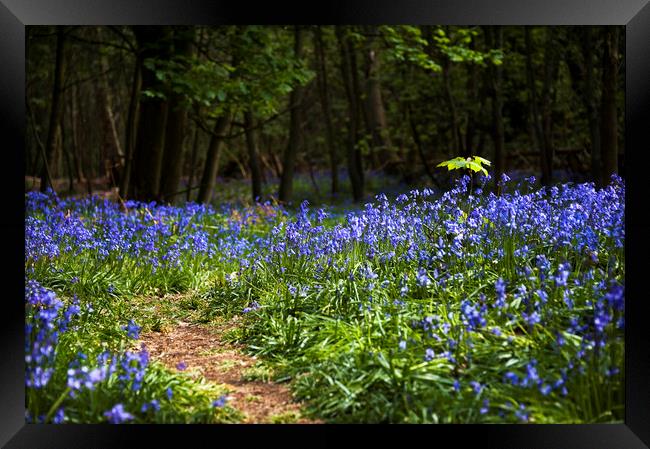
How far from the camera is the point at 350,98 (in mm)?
14648

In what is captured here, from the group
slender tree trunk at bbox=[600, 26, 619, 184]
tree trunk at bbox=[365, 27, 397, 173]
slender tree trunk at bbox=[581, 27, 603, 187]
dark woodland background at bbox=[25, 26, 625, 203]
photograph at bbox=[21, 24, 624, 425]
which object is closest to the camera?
photograph at bbox=[21, 24, 624, 425]

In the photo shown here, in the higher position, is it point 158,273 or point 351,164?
point 351,164

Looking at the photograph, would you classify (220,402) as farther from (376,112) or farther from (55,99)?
(376,112)

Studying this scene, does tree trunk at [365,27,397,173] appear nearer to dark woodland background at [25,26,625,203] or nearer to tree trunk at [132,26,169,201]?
dark woodland background at [25,26,625,203]

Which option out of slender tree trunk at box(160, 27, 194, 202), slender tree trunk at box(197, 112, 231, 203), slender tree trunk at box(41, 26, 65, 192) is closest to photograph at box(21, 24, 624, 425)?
slender tree trunk at box(41, 26, 65, 192)

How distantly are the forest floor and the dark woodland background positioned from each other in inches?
62.3

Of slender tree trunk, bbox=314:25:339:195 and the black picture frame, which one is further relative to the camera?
slender tree trunk, bbox=314:25:339:195

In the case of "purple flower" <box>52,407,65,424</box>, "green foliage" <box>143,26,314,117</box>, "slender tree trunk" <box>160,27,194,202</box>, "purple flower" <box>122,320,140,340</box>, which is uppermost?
"green foliage" <box>143,26,314,117</box>

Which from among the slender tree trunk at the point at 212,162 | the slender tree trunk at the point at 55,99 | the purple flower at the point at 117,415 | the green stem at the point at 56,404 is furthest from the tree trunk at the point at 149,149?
the purple flower at the point at 117,415

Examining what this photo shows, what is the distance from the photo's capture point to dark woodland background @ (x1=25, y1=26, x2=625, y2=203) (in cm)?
883

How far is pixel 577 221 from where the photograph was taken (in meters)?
A: 4.51
